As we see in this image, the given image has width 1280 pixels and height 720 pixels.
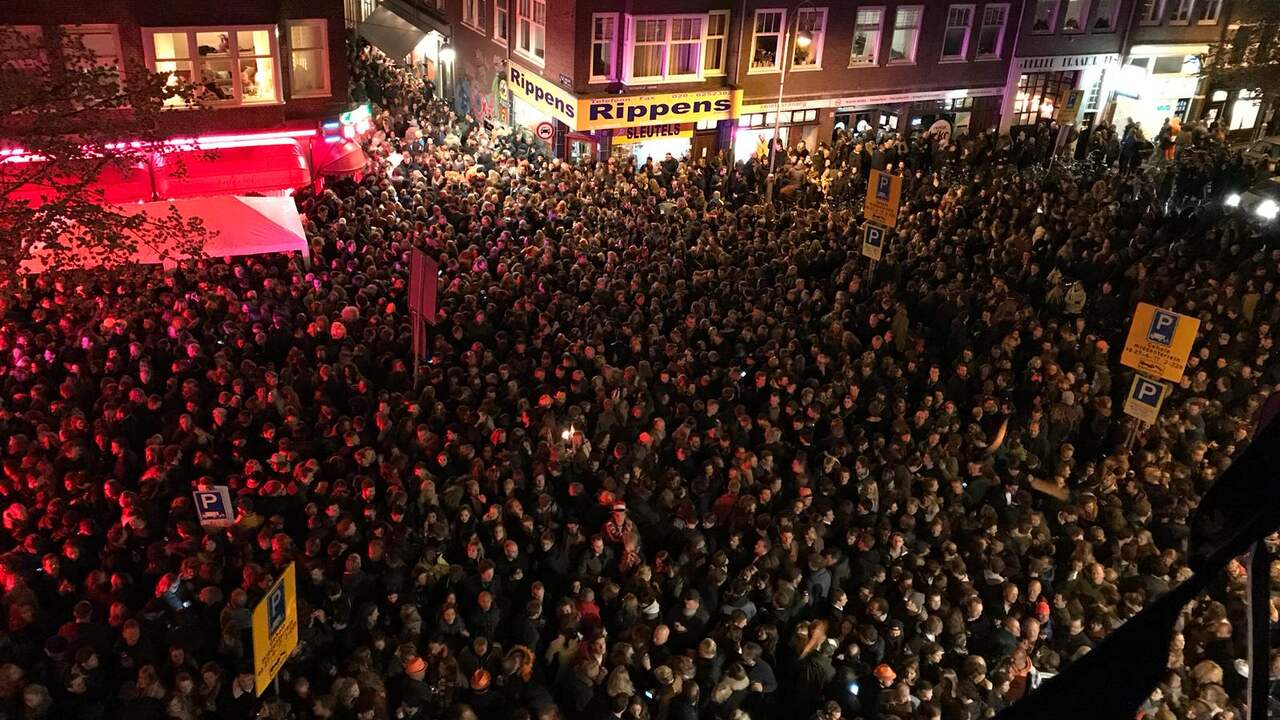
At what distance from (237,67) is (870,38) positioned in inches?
665

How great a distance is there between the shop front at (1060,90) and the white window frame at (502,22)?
15.3 m

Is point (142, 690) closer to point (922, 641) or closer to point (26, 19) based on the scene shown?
point (922, 641)

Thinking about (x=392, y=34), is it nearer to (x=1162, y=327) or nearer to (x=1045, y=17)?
(x=1045, y=17)

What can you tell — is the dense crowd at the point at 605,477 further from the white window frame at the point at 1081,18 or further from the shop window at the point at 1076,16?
the shop window at the point at 1076,16

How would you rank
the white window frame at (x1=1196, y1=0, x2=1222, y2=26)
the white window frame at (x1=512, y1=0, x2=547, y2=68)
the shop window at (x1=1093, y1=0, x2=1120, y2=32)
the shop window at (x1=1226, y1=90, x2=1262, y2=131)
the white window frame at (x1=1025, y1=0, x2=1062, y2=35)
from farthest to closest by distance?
1. the shop window at (x1=1226, y1=90, x2=1262, y2=131)
2. the white window frame at (x1=1196, y1=0, x2=1222, y2=26)
3. the shop window at (x1=1093, y1=0, x2=1120, y2=32)
4. the white window frame at (x1=1025, y1=0, x2=1062, y2=35)
5. the white window frame at (x1=512, y1=0, x2=547, y2=68)

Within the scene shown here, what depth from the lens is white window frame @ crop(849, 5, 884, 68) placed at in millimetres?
26500

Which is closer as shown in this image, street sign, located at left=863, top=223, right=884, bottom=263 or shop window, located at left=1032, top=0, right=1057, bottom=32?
street sign, located at left=863, top=223, right=884, bottom=263

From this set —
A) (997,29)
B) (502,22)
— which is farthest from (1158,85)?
(502,22)

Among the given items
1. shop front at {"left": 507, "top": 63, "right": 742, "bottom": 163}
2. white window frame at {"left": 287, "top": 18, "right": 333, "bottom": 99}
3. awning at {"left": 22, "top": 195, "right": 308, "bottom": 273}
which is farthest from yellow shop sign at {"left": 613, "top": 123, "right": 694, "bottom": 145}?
awning at {"left": 22, "top": 195, "right": 308, "bottom": 273}

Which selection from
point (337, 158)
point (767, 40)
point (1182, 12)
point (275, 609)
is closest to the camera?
point (275, 609)

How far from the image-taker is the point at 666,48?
954 inches

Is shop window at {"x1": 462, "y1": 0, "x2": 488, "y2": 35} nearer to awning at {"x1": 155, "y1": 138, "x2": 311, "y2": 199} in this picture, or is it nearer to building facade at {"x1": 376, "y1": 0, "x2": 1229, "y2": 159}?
building facade at {"x1": 376, "y1": 0, "x2": 1229, "y2": 159}

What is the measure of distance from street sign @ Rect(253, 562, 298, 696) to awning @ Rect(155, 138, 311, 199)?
492 inches

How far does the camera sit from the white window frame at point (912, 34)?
27.0m
